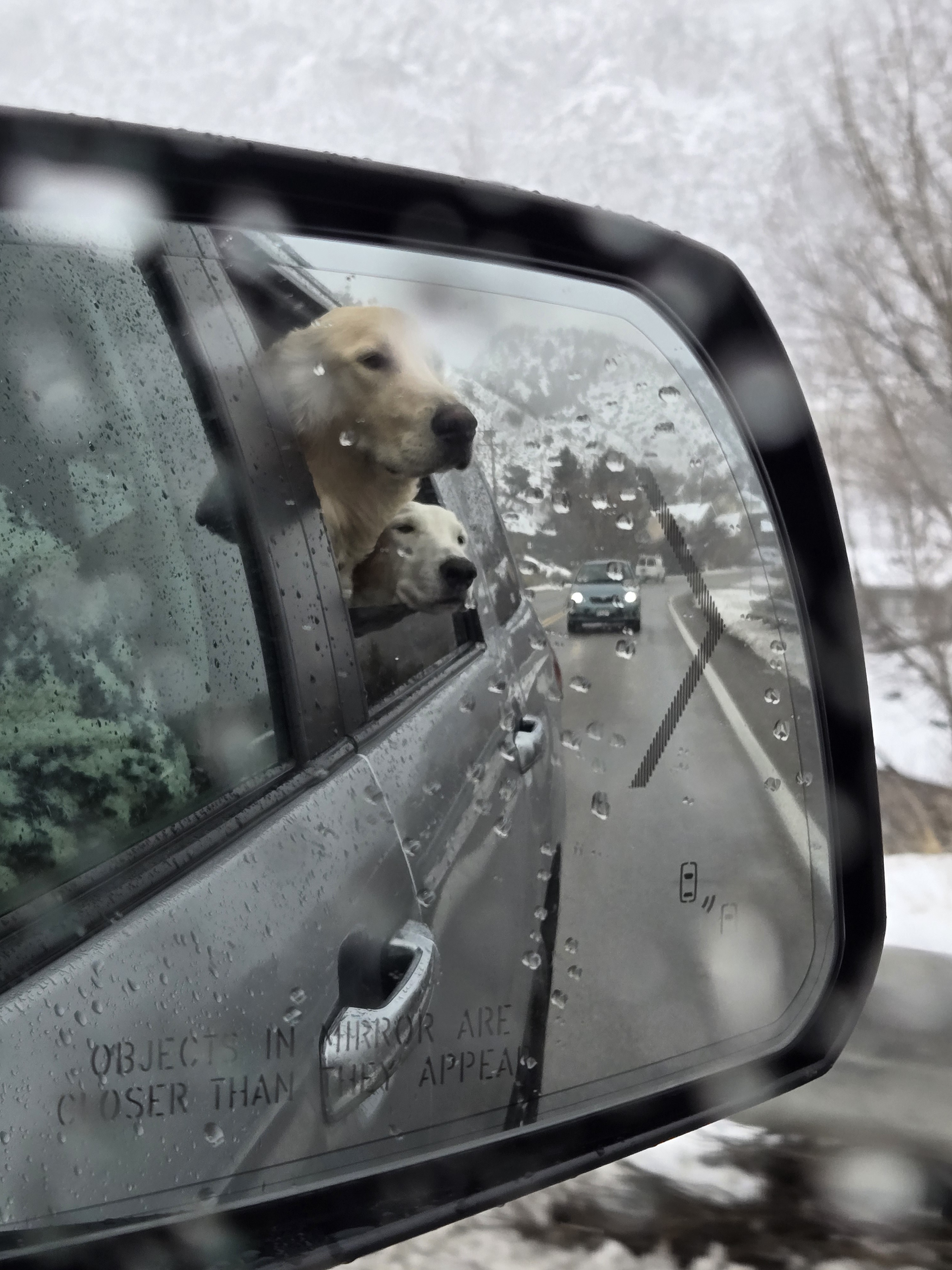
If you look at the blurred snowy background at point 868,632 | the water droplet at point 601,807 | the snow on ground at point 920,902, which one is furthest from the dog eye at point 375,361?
the snow on ground at point 920,902

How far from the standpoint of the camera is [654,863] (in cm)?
160

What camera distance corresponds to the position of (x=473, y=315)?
58.7 inches

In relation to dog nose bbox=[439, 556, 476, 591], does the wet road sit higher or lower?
lower

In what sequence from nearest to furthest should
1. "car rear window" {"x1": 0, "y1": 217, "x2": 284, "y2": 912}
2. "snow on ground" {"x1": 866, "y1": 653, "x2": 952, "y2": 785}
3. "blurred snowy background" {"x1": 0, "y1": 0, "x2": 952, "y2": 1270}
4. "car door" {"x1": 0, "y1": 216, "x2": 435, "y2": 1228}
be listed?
"car door" {"x1": 0, "y1": 216, "x2": 435, "y2": 1228}, "car rear window" {"x1": 0, "y1": 217, "x2": 284, "y2": 912}, "blurred snowy background" {"x1": 0, "y1": 0, "x2": 952, "y2": 1270}, "snow on ground" {"x1": 866, "y1": 653, "x2": 952, "y2": 785}

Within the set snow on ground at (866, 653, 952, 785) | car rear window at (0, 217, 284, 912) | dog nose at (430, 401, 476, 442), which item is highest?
dog nose at (430, 401, 476, 442)

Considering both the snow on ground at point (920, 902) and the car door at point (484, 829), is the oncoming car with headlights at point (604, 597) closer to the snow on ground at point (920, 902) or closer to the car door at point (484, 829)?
the car door at point (484, 829)

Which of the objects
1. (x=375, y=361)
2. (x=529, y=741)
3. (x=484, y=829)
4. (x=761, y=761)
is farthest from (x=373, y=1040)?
(x=761, y=761)

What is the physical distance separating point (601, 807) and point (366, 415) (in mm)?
568

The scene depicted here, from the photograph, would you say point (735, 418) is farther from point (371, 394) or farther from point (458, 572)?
point (371, 394)

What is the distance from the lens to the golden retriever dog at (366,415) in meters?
1.31

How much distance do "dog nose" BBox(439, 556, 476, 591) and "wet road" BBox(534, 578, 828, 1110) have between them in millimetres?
100

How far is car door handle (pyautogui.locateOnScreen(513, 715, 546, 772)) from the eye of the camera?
5.36 feet

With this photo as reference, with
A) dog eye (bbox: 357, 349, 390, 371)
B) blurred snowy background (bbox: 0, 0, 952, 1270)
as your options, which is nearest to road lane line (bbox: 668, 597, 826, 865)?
dog eye (bbox: 357, 349, 390, 371)

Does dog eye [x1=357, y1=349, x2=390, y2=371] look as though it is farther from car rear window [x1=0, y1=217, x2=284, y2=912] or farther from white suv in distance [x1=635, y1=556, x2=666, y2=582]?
white suv in distance [x1=635, y1=556, x2=666, y2=582]
